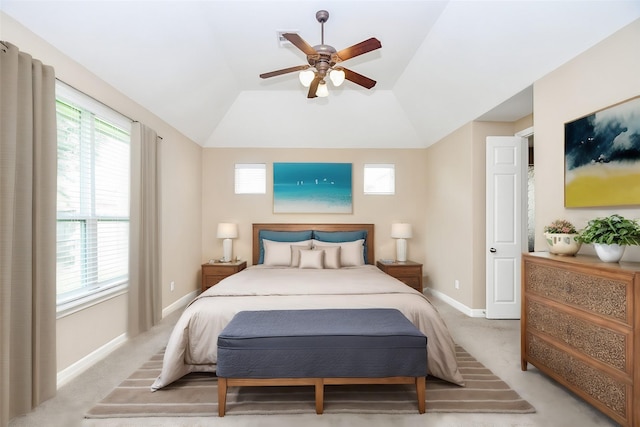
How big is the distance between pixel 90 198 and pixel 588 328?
3.96 m

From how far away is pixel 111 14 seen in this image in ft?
7.79

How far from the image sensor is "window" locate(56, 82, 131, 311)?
8.38ft

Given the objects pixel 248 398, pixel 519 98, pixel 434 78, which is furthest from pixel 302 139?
pixel 248 398

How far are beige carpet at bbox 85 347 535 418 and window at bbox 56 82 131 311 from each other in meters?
0.95

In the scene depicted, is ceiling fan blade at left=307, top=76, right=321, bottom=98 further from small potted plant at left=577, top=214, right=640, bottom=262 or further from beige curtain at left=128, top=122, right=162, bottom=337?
small potted plant at left=577, top=214, right=640, bottom=262

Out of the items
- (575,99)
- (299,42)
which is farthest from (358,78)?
(575,99)

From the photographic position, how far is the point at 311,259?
4383 millimetres

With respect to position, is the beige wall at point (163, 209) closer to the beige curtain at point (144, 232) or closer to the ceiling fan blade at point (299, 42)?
the beige curtain at point (144, 232)

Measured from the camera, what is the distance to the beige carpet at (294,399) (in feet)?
6.79

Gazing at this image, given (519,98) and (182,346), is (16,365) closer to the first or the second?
(182,346)

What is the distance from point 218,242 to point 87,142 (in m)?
2.86

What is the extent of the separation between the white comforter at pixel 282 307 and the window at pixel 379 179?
2482 mm

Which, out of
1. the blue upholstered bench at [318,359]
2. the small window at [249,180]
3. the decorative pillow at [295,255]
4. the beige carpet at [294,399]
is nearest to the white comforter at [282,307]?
the beige carpet at [294,399]

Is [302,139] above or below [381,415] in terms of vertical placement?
above
